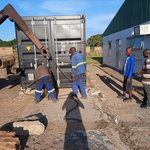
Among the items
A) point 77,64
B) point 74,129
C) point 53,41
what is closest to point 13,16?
point 53,41

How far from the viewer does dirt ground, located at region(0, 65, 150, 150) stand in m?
4.67

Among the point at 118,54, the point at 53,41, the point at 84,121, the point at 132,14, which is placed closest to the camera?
the point at 84,121

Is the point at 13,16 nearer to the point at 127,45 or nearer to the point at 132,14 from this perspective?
the point at 132,14

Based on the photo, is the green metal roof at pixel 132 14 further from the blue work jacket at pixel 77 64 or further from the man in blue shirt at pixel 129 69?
the blue work jacket at pixel 77 64

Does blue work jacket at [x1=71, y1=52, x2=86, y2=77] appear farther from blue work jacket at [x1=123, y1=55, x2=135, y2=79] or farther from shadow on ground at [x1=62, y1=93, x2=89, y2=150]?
blue work jacket at [x1=123, y1=55, x2=135, y2=79]

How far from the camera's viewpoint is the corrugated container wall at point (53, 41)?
9039 millimetres

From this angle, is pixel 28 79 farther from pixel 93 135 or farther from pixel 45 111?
pixel 93 135

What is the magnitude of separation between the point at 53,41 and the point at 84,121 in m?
4.23

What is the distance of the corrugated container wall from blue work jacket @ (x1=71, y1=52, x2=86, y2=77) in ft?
3.36

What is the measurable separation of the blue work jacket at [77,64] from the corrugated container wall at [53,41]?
3.36 ft

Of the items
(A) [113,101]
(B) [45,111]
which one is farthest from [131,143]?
(A) [113,101]

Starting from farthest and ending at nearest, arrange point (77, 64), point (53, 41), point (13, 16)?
1. point (53, 41)
2. point (77, 64)
3. point (13, 16)

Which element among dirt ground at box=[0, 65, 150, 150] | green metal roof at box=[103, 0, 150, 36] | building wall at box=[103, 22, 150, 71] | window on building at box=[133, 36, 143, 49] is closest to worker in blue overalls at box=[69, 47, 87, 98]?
dirt ground at box=[0, 65, 150, 150]

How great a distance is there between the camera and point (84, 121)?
19.8 ft
